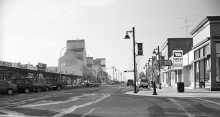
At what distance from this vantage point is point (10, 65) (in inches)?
1544

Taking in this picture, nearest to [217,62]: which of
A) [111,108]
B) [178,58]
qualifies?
[178,58]

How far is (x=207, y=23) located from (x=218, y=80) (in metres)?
6.67

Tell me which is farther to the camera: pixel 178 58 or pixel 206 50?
A: pixel 178 58

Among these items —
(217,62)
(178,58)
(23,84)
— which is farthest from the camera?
(178,58)

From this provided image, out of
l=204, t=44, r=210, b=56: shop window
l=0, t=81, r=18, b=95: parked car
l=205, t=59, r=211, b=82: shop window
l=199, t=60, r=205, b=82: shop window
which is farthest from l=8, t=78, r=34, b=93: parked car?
l=204, t=44, r=210, b=56: shop window

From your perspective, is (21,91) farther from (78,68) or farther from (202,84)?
(78,68)

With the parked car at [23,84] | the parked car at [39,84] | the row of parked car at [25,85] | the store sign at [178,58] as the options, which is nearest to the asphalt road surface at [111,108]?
the row of parked car at [25,85]

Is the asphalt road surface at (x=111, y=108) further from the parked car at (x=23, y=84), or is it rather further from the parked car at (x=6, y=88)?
the parked car at (x=23, y=84)

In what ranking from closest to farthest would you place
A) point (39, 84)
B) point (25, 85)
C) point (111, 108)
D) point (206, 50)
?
point (111, 108) < point (206, 50) < point (25, 85) < point (39, 84)

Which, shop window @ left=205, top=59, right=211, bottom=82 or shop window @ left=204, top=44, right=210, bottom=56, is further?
shop window @ left=204, top=44, right=210, bottom=56

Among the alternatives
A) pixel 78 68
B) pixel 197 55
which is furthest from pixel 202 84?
pixel 78 68

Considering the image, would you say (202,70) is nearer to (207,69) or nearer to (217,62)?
(207,69)

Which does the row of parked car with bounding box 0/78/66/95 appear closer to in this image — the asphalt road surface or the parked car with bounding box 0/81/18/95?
the parked car with bounding box 0/81/18/95

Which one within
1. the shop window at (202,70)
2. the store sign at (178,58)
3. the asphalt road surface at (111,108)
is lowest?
the asphalt road surface at (111,108)
